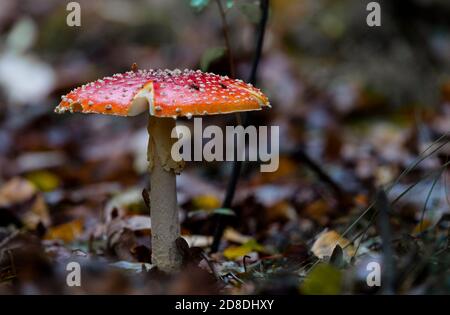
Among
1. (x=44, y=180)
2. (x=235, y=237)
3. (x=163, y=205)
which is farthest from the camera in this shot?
(x=44, y=180)

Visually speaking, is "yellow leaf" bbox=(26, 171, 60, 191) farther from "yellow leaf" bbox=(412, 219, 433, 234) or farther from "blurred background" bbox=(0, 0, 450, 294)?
"yellow leaf" bbox=(412, 219, 433, 234)

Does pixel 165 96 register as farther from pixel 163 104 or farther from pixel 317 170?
pixel 317 170

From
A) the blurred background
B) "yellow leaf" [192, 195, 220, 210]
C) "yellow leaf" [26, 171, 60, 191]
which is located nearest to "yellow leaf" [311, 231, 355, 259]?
the blurred background

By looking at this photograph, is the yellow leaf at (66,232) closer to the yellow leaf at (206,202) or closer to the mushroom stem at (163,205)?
the yellow leaf at (206,202)

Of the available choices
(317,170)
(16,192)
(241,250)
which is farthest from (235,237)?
(16,192)

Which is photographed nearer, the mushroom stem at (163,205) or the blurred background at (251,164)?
the blurred background at (251,164)

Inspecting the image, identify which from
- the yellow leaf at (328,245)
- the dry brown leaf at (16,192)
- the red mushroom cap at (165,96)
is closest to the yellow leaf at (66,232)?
the dry brown leaf at (16,192)
